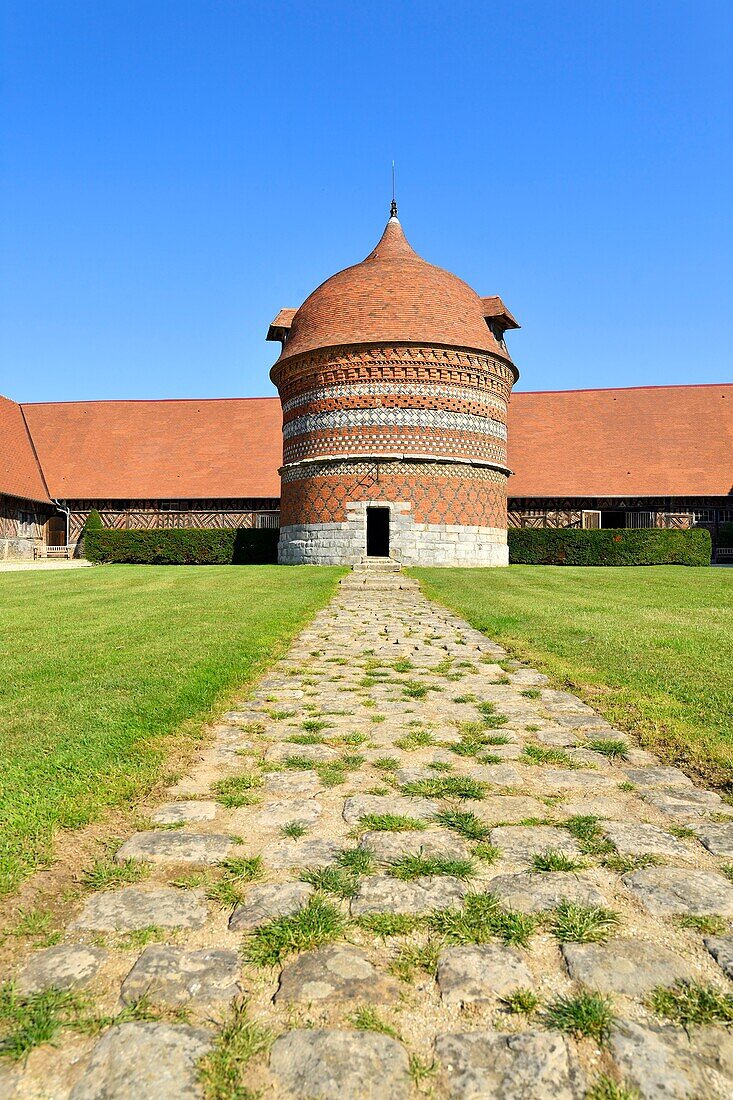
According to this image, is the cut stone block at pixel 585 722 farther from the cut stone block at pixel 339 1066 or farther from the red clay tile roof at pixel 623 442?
the red clay tile roof at pixel 623 442

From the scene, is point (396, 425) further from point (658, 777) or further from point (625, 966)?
point (625, 966)

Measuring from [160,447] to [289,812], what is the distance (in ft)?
110

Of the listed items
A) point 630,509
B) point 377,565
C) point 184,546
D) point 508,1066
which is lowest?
point 508,1066

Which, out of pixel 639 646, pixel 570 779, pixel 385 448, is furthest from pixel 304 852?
pixel 385 448

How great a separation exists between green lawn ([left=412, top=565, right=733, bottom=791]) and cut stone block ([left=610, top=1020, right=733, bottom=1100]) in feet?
6.58

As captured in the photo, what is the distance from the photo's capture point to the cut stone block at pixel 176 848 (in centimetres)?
270

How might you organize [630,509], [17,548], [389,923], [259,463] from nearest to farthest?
[389,923]
[630,509]
[17,548]
[259,463]

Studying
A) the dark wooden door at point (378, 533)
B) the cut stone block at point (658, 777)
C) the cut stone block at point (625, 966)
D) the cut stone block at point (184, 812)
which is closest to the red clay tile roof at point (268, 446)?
the dark wooden door at point (378, 533)

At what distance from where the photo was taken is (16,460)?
32250 millimetres

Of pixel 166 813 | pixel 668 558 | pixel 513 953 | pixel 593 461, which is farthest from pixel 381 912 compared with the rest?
pixel 593 461

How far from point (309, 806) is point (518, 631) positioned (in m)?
5.71

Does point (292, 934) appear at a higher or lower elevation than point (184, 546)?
lower

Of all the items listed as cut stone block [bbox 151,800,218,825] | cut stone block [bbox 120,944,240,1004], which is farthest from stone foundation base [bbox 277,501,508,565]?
cut stone block [bbox 120,944,240,1004]

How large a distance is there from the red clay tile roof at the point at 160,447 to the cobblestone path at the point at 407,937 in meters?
28.4
